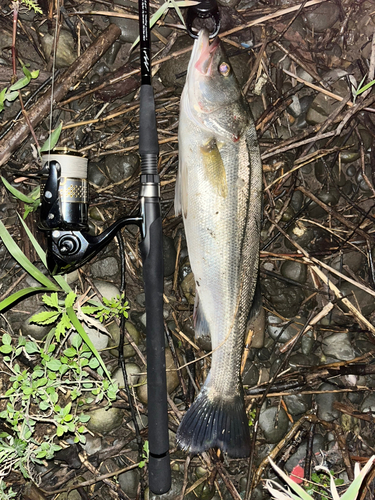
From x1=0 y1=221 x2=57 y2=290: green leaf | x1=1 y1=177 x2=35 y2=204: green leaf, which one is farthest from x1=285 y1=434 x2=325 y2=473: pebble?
x1=1 y1=177 x2=35 y2=204: green leaf

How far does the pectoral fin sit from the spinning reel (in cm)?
50

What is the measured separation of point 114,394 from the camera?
271 centimetres

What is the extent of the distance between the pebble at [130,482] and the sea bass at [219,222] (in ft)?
1.82

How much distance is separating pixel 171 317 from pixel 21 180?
1418 mm

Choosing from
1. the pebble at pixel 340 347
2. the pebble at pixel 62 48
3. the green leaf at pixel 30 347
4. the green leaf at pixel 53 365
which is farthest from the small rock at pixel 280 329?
the pebble at pixel 62 48

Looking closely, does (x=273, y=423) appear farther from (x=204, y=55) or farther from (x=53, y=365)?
(x=204, y=55)

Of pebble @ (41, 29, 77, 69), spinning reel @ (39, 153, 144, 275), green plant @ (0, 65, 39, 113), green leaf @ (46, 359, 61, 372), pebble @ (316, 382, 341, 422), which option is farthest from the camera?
pebble @ (316, 382, 341, 422)

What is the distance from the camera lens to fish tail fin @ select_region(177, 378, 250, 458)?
2.68m

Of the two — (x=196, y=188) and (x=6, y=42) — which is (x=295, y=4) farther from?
(x=6, y=42)

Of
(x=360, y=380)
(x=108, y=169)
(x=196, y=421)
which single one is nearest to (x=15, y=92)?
(x=108, y=169)

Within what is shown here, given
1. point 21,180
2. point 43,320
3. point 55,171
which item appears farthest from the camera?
point 21,180

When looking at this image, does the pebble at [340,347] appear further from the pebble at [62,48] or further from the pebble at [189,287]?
the pebble at [62,48]

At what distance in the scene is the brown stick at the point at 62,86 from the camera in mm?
2830

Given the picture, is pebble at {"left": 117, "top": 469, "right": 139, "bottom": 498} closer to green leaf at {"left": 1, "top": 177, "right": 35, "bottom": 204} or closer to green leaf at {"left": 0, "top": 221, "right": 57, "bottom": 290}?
green leaf at {"left": 0, "top": 221, "right": 57, "bottom": 290}
